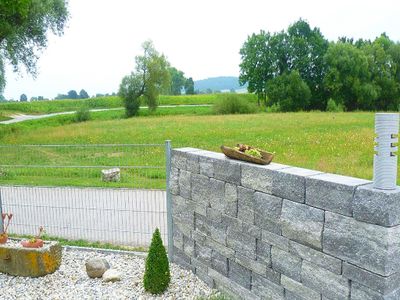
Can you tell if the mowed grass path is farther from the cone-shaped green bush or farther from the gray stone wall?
the cone-shaped green bush

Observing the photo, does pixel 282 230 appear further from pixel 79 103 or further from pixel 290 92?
pixel 79 103

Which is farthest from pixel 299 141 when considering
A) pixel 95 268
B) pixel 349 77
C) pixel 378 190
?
pixel 349 77

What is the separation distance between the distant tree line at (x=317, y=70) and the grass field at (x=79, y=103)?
14.2 feet

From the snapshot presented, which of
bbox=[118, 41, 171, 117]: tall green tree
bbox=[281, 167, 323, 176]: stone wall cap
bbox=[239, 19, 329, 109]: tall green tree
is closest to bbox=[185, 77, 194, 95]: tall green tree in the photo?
bbox=[239, 19, 329, 109]: tall green tree

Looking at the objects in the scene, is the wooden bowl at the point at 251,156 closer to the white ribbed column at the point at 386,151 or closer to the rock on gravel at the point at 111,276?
the white ribbed column at the point at 386,151

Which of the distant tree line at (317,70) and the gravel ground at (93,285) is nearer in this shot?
the gravel ground at (93,285)

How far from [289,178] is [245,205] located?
95cm

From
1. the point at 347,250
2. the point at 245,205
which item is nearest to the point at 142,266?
the point at 245,205

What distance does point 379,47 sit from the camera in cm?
5931

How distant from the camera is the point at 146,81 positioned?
52188 mm

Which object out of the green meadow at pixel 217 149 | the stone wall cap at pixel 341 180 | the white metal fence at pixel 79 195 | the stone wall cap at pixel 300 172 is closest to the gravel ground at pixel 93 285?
the white metal fence at pixel 79 195

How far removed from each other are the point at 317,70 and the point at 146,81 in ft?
81.0

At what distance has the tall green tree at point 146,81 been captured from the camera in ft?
168

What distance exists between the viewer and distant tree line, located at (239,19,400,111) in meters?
55.0
